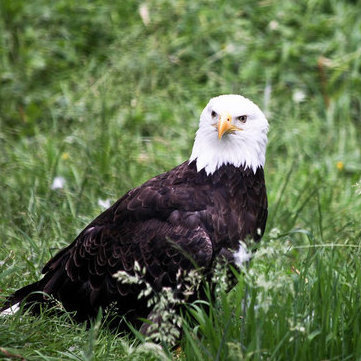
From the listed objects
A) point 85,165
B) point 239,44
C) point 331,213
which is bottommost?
point 331,213

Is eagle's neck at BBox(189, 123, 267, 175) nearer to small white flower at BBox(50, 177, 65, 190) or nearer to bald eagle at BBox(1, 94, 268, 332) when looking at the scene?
bald eagle at BBox(1, 94, 268, 332)

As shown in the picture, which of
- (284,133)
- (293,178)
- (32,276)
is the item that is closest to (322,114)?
(284,133)

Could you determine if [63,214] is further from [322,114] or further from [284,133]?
[322,114]

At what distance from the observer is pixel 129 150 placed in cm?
642

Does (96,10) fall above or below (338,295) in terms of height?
above

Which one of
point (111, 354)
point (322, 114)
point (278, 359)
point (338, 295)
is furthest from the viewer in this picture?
point (322, 114)

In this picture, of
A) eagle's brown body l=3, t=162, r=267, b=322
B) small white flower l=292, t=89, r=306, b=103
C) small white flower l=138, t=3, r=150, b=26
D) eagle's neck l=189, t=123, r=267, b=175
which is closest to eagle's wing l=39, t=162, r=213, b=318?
eagle's brown body l=3, t=162, r=267, b=322

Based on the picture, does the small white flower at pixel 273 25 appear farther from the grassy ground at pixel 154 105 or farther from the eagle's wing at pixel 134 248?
the eagle's wing at pixel 134 248

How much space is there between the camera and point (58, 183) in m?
6.04

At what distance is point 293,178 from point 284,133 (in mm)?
639

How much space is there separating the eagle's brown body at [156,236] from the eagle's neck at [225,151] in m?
0.03

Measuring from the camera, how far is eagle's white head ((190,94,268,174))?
4.60 meters

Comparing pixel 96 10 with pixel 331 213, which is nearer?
pixel 331 213

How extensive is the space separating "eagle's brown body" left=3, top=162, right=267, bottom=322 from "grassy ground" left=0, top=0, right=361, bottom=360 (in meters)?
0.23
